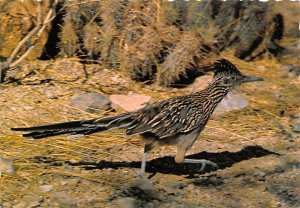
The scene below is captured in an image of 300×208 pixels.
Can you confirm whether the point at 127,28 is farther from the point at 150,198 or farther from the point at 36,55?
the point at 150,198

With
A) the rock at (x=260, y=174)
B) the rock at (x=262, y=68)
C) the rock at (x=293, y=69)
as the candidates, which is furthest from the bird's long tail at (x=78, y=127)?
the rock at (x=293, y=69)

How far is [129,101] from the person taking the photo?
19.3 feet

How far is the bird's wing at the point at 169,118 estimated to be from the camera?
14.3 feet

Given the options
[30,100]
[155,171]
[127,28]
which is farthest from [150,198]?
[127,28]

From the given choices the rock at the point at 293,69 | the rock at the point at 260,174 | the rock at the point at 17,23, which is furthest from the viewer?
the rock at the point at 293,69

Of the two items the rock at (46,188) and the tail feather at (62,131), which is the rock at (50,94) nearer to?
the tail feather at (62,131)

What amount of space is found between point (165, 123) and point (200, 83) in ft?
6.57

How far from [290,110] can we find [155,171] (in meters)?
1.83

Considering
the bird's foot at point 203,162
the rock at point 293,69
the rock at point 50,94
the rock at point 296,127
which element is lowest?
the bird's foot at point 203,162

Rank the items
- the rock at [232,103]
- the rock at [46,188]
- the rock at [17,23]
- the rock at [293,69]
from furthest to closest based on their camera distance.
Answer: the rock at [293,69] → the rock at [17,23] → the rock at [232,103] → the rock at [46,188]

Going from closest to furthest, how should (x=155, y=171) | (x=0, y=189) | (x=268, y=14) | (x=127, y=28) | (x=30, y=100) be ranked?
1. (x=0, y=189)
2. (x=155, y=171)
3. (x=30, y=100)
4. (x=127, y=28)
5. (x=268, y=14)

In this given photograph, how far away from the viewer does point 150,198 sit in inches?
168

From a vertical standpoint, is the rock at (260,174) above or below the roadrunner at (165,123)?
below

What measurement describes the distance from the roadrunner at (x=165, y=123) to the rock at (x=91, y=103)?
3.18 ft
